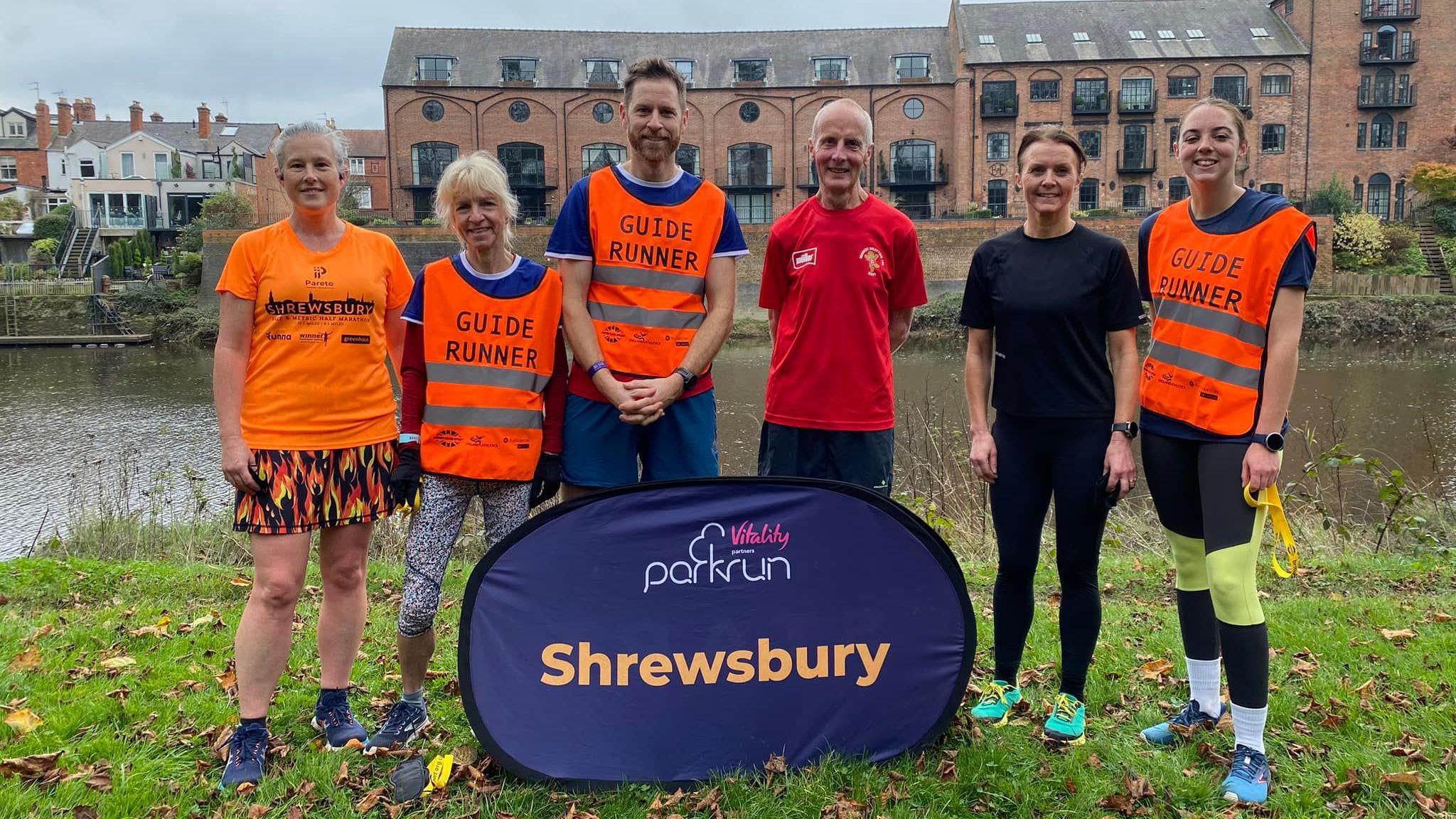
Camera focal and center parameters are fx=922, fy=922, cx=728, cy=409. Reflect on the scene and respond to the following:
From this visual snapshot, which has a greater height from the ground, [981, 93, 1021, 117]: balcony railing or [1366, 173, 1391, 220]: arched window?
[981, 93, 1021, 117]: balcony railing

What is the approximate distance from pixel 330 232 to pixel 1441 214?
1971 inches

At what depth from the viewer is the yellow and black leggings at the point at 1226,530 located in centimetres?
311

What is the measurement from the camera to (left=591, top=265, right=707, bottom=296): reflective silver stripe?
139 inches

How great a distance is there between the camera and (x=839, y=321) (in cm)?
369

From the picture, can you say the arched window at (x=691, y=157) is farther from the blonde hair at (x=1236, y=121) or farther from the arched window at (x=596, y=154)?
the blonde hair at (x=1236, y=121)

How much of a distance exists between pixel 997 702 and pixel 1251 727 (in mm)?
861

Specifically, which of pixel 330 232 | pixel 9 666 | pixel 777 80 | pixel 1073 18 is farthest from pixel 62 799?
pixel 1073 18

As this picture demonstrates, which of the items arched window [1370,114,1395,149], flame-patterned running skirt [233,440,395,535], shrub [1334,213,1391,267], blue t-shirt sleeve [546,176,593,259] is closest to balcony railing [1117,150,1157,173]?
shrub [1334,213,1391,267]

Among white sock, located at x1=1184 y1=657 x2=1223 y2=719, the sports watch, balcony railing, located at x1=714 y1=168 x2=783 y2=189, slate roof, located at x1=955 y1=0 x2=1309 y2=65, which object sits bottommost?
white sock, located at x1=1184 y1=657 x2=1223 y2=719

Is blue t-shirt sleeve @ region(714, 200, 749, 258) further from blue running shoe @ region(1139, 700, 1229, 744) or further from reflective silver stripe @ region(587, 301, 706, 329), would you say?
blue running shoe @ region(1139, 700, 1229, 744)

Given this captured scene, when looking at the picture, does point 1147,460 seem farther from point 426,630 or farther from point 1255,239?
point 426,630

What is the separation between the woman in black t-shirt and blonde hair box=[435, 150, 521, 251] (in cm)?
172

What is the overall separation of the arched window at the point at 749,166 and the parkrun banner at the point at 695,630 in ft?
142

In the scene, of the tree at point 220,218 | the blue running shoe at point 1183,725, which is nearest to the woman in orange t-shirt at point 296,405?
the blue running shoe at point 1183,725
